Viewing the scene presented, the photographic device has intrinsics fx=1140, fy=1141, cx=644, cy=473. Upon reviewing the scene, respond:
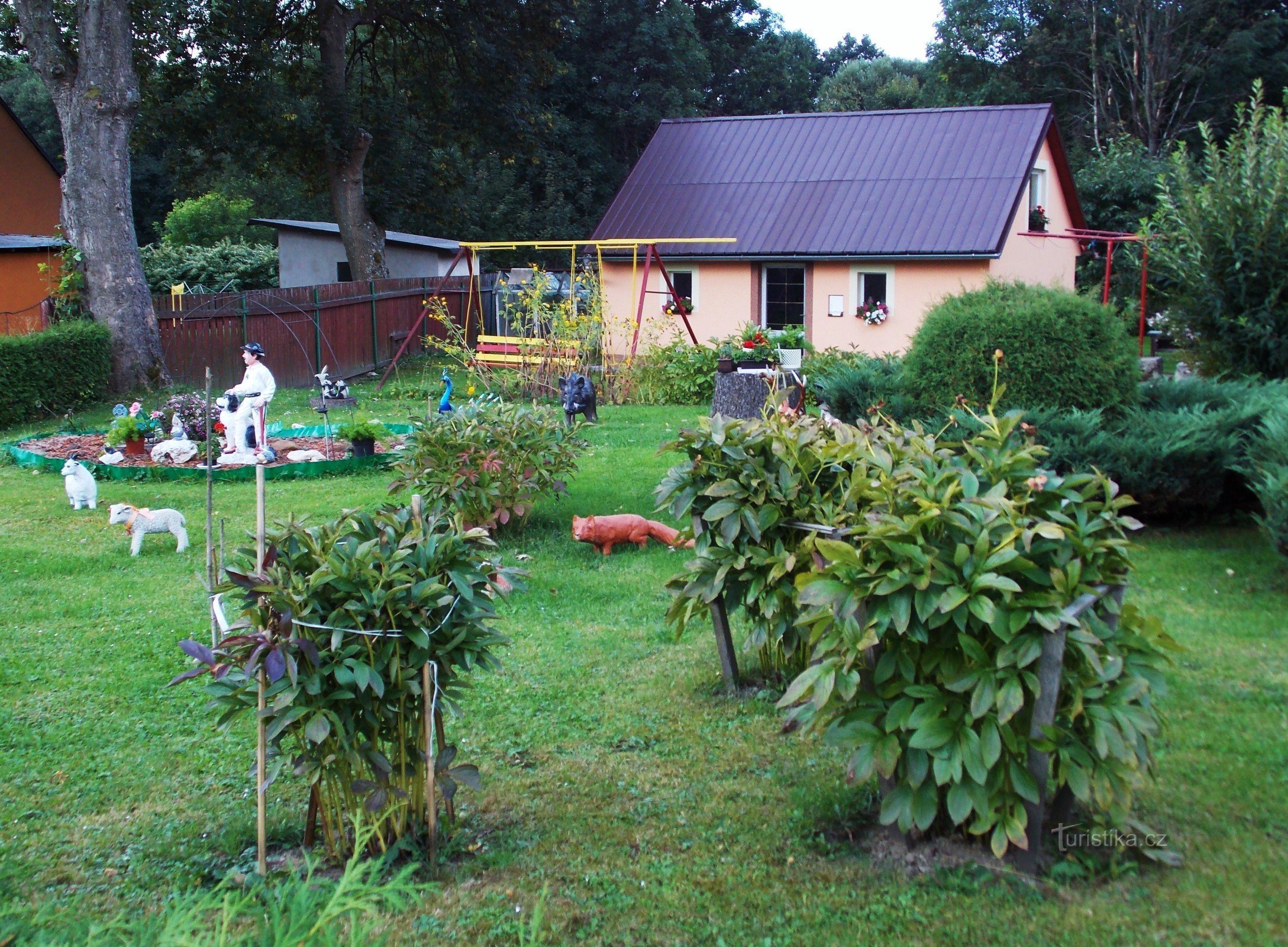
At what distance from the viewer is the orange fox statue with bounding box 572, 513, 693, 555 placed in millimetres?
8352

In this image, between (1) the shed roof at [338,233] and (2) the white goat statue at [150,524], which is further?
(1) the shed roof at [338,233]

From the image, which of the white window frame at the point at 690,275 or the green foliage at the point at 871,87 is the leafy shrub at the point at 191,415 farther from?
the green foliage at the point at 871,87

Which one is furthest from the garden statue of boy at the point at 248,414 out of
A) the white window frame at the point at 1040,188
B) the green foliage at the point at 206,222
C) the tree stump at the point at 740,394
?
the green foliage at the point at 206,222

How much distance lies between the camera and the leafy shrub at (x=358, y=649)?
11.7 ft

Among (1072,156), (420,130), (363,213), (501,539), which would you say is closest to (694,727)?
(501,539)

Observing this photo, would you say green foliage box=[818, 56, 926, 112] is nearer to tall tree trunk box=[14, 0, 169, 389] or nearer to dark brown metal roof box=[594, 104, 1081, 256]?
dark brown metal roof box=[594, 104, 1081, 256]

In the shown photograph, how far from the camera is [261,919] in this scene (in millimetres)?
2891

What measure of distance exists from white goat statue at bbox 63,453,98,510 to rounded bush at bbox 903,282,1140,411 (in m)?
7.45

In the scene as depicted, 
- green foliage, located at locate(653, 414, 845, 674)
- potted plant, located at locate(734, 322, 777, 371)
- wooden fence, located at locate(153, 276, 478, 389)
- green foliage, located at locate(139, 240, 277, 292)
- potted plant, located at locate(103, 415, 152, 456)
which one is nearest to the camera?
green foliage, located at locate(653, 414, 845, 674)

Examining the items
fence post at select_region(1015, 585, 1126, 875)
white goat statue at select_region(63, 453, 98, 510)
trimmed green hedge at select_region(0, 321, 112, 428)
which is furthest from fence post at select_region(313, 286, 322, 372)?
fence post at select_region(1015, 585, 1126, 875)

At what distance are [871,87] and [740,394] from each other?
41883 millimetres

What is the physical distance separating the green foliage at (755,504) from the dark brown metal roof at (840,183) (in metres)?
Answer: 15.8

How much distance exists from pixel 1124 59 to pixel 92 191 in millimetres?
31662

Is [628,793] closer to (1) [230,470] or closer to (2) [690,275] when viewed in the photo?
(1) [230,470]
